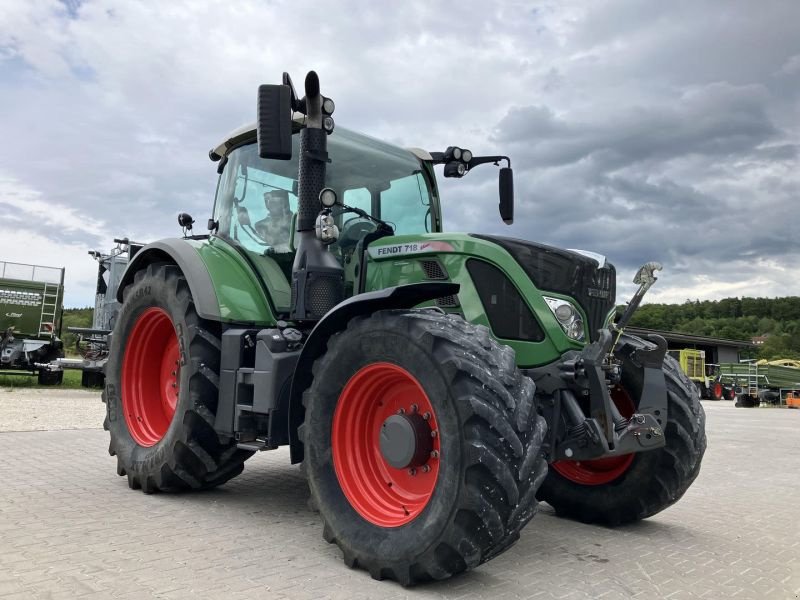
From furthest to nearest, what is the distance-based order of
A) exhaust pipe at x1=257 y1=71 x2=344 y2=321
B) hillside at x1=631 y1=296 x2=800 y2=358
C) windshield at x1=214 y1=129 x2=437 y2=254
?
hillside at x1=631 y1=296 x2=800 y2=358 < windshield at x1=214 y1=129 x2=437 y2=254 < exhaust pipe at x1=257 y1=71 x2=344 y2=321

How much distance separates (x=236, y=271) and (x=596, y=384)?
9.22 ft

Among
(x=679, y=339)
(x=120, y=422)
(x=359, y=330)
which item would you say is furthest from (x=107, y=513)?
(x=679, y=339)

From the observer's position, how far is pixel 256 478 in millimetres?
6004

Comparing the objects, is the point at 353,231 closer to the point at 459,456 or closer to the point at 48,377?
the point at 459,456

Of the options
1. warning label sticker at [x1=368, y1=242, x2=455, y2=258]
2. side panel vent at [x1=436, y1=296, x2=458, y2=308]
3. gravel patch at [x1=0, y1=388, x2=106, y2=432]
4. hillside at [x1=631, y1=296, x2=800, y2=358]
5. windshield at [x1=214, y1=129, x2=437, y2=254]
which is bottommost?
gravel patch at [x1=0, y1=388, x2=106, y2=432]

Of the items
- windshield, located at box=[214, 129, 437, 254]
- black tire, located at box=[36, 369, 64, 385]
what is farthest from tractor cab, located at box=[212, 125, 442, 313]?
black tire, located at box=[36, 369, 64, 385]

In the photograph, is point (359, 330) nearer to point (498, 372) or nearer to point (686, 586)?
point (498, 372)

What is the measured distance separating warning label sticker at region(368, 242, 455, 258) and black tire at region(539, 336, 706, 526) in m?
1.38

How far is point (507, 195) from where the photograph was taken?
5.59 meters

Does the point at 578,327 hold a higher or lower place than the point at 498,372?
higher

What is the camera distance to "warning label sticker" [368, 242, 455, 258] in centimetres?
416

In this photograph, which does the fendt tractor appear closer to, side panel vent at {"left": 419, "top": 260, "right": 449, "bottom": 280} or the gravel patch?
side panel vent at {"left": 419, "top": 260, "right": 449, "bottom": 280}

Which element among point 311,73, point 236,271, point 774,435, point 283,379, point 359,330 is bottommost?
point 774,435

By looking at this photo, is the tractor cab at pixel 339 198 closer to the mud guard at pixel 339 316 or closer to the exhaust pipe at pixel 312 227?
the exhaust pipe at pixel 312 227
